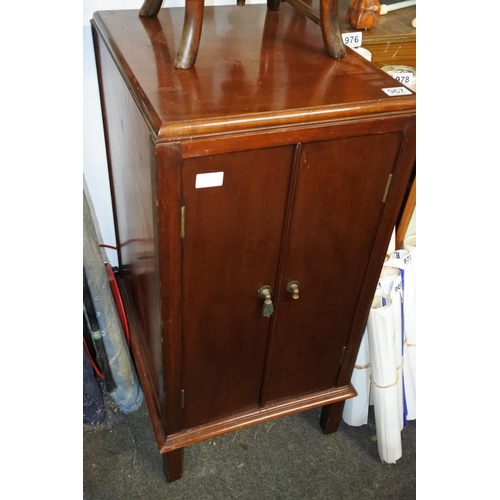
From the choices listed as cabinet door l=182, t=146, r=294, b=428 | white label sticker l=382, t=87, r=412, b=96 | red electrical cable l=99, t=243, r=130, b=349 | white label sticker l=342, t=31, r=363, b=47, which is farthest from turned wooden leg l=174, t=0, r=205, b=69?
red electrical cable l=99, t=243, r=130, b=349

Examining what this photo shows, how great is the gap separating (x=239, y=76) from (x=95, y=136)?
0.70 meters

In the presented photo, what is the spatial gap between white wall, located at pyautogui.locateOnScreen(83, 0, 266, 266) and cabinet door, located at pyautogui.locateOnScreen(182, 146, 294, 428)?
715mm

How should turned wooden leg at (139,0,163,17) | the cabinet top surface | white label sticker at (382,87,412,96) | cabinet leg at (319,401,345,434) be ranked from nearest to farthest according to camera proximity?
the cabinet top surface < white label sticker at (382,87,412,96) < turned wooden leg at (139,0,163,17) < cabinet leg at (319,401,345,434)

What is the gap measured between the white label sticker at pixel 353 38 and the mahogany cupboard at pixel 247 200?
11cm

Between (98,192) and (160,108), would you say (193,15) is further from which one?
(98,192)

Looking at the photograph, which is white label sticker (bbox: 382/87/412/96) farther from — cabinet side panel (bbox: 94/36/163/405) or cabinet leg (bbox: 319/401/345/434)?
cabinet leg (bbox: 319/401/345/434)

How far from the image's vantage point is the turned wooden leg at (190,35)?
0.88 m

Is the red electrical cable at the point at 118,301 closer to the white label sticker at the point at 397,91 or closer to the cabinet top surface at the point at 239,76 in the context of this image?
the cabinet top surface at the point at 239,76

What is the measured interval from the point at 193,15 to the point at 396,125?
1.34 ft

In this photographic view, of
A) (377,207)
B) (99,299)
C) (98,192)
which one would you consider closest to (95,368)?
(99,299)

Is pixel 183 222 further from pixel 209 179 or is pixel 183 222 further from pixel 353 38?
pixel 353 38

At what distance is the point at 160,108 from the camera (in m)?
0.80

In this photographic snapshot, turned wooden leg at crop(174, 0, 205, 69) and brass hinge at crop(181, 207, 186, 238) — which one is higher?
turned wooden leg at crop(174, 0, 205, 69)

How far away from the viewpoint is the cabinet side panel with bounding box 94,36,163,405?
3.07 feet
